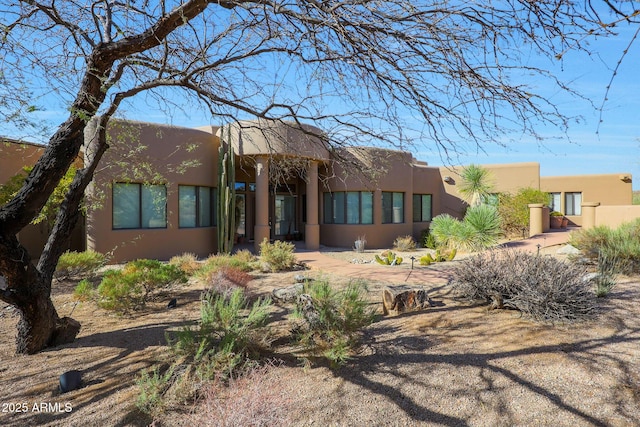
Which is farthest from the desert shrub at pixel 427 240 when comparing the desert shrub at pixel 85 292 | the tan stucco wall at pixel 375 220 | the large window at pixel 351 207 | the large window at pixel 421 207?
the desert shrub at pixel 85 292

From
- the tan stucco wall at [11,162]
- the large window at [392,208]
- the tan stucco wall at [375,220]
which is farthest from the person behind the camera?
the large window at [392,208]

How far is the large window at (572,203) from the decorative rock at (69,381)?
2825 cm

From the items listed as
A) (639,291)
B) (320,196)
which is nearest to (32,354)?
(639,291)

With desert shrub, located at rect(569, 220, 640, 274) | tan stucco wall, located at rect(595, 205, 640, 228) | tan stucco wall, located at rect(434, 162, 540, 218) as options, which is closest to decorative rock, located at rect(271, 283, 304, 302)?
desert shrub, located at rect(569, 220, 640, 274)

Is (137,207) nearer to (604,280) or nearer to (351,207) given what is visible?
(351,207)

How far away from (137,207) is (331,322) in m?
9.92

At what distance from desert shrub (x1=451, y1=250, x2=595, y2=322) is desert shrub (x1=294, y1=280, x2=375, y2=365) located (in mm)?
A: 2184

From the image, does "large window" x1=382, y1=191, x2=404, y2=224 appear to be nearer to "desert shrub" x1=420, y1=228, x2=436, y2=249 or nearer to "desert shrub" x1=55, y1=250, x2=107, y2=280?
"desert shrub" x1=420, y1=228, x2=436, y2=249

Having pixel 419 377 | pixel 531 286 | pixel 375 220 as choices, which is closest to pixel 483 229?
pixel 375 220

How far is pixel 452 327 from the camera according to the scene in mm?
5273

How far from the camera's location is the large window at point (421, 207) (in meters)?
20.8

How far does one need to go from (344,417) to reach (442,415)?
2.71 feet

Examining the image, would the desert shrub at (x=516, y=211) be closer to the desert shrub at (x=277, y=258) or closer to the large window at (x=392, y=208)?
the large window at (x=392, y=208)

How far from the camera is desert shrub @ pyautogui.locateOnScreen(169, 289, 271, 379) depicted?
12.7ft
